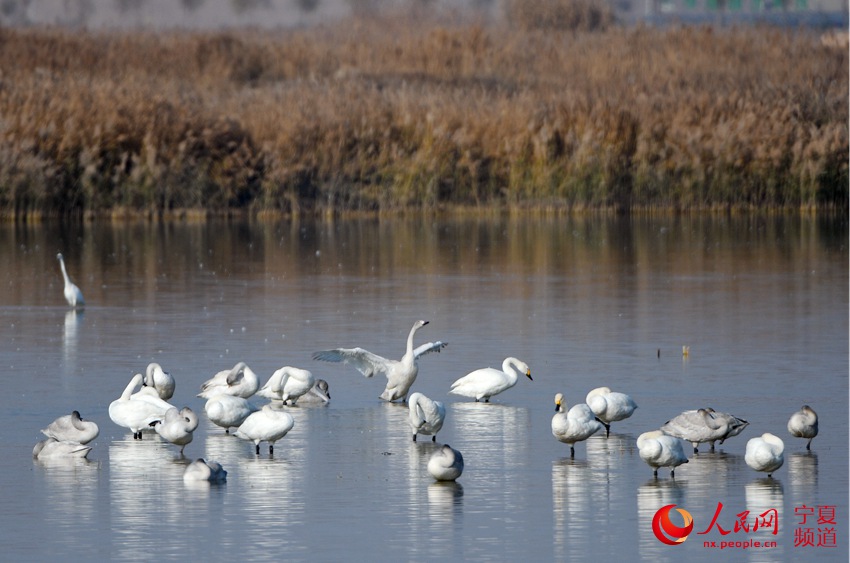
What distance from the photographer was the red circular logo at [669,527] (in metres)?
8.09

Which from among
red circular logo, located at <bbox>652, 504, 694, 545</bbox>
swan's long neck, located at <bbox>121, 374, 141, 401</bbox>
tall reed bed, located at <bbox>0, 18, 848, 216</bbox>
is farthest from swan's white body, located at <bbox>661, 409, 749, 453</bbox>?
Answer: tall reed bed, located at <bbox>0, 18, 848, 216</bbox>

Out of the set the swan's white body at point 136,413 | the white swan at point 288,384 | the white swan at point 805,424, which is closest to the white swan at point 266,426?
the swan's white body at point 136,413

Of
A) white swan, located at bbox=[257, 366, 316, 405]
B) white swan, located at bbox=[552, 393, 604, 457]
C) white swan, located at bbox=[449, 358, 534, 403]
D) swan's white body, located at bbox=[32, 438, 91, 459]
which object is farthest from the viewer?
white swan, located at bbox=[449, 358, 534, 403]

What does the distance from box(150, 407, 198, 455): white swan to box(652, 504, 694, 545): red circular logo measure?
9.63 feet

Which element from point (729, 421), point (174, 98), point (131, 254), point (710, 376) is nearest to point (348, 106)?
point (174, 98)

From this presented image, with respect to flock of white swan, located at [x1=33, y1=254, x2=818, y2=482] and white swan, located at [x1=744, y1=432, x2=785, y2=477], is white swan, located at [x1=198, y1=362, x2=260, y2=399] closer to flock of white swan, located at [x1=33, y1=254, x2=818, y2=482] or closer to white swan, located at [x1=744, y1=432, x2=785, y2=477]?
flock of white swan, located at [x1=33, y1=254, x2=818, y2=482]

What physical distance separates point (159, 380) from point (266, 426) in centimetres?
170

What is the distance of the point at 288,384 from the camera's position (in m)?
11.5

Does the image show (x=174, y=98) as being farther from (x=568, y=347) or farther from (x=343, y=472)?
(x=343, y=472)

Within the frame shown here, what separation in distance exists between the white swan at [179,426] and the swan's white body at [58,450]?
18.3 inches

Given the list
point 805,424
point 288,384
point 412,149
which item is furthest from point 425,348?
point 412,149

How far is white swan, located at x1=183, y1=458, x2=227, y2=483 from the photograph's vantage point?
9.18 meters

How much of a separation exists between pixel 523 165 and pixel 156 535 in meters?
22.4

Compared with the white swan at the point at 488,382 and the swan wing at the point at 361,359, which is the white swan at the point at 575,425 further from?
the swan wing at the point at 361,359
